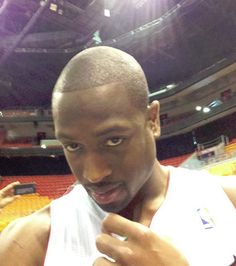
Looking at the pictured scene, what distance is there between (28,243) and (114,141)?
0.35m

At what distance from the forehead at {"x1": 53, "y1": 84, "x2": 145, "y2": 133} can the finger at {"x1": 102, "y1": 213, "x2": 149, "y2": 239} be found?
8.5 inches

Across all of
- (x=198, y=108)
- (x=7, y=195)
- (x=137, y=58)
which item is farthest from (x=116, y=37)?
(x=7, y=195)

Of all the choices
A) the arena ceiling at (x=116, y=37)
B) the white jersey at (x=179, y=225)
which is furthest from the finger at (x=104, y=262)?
the arena ceiling at (x=116, y=37)

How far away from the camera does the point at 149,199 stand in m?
1.00

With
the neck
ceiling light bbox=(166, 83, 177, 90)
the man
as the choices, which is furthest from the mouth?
ceiling light bbox=(166, 83, 177, 90)

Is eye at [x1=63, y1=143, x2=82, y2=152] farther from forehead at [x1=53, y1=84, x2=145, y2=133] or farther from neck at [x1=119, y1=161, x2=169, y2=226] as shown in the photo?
neck at [x1=119, y1=161, x2=169, y2=226]

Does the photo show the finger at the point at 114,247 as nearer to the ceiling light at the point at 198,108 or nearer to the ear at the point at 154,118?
the ear at the point at 154,118

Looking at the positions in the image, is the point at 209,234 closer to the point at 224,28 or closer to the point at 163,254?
the point at 163,254

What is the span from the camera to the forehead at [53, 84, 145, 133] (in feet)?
2.69

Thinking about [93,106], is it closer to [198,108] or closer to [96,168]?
[96,168]

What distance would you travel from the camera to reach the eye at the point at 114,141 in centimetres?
83

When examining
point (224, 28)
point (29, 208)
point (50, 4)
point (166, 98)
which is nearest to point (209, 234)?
→ point (29, 208)

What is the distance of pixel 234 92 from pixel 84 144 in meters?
10.5

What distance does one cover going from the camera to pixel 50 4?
925cm
